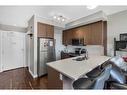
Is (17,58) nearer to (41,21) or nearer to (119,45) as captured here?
(41,21)

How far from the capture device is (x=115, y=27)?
3.36 metres

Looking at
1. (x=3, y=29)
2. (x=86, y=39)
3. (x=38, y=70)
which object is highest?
(x=3, y=29)

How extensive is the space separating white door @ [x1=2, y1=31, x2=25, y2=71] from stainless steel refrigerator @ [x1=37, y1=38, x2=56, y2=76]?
1792 mm

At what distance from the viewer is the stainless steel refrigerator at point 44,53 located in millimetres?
3484

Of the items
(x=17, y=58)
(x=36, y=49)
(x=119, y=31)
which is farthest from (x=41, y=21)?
(x=119, y=31)

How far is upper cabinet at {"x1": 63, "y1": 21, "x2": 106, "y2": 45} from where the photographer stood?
3615mm

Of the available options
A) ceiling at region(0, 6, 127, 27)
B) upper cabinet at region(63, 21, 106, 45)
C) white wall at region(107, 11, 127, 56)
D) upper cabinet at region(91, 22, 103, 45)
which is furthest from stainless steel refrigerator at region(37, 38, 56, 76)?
white wall at region(107, 11, 127, 56)

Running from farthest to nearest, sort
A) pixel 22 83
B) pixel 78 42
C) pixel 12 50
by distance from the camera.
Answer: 1. pixel 12 50
2. pixel 78 42
3. pixel 22 83

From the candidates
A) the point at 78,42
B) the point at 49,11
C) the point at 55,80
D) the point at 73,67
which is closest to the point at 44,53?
the point at 49,11

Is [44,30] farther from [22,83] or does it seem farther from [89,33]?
[22,83]

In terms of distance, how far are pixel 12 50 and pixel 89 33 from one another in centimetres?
344

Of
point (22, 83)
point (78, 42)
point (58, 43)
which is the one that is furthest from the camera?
point (58, 43)
